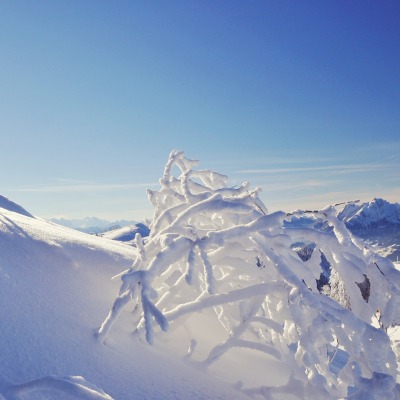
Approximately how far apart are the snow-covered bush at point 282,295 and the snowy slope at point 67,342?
0.26 m

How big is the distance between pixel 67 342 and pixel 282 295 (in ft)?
6.48

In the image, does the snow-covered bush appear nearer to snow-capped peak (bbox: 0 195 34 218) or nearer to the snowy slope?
the snowy slope

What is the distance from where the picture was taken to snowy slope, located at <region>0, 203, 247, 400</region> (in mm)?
2742

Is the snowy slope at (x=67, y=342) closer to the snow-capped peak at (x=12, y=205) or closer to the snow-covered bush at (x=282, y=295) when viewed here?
the snow-covered bush at (x=282, y=295)

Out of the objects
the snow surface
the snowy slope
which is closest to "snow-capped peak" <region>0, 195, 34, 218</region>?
the snow surface

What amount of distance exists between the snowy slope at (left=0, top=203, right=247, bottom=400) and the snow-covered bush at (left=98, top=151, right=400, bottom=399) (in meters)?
0.26

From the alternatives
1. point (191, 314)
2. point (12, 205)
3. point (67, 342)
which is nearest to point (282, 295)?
point (191, 314)

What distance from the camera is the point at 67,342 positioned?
10.9 ft

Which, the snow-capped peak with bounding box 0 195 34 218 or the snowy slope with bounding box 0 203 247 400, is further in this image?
the snow-capped peak with bounding box 0 195 34 218

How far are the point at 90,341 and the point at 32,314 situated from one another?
0.54 meters

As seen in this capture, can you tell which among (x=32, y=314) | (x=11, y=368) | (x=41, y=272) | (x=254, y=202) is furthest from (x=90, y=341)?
(x=254, y=202)

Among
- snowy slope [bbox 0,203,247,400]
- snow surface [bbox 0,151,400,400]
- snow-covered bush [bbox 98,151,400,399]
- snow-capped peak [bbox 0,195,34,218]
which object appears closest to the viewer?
snowy slope [bbox 0,203,247,400]

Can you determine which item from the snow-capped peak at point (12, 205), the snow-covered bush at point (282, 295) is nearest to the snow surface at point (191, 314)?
the snow-covered bush at point (282, 295)

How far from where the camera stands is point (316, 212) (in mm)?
4297
